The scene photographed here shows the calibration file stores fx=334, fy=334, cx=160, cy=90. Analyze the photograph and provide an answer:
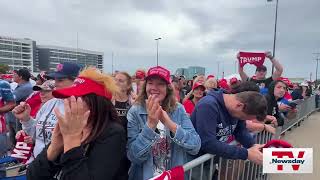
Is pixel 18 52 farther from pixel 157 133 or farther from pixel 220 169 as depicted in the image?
pixel 157 133

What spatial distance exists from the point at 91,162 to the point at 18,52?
12032 cm

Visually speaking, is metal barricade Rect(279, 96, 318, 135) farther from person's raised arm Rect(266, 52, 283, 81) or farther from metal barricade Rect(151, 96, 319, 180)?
metal barricade Rect(151, 96, 319, 180)

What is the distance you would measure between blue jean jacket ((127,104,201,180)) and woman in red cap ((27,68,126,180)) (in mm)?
297

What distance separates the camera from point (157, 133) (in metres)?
2.62

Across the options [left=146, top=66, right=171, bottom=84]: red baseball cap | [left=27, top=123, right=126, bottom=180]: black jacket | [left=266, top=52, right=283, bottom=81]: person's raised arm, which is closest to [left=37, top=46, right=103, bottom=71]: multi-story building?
[left=266, top=52, right=283, bottom=81]: person's raised arm

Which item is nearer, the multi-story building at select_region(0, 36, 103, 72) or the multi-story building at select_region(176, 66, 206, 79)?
the multi-story building at select_region(176, 66, 206, 79)

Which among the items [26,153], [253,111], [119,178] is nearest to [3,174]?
[26,153]

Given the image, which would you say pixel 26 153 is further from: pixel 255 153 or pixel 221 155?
pixel 255 153

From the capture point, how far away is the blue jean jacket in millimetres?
2371

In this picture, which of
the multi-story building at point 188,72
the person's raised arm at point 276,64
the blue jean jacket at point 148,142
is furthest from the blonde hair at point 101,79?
the multi-story building at point 188,72

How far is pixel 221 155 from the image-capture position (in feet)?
9.17

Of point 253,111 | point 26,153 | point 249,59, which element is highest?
point 249,59

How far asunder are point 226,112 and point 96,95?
1350 mm

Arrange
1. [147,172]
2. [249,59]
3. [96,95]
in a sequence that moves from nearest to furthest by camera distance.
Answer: [96,95] → [147,172] → [249,59]
